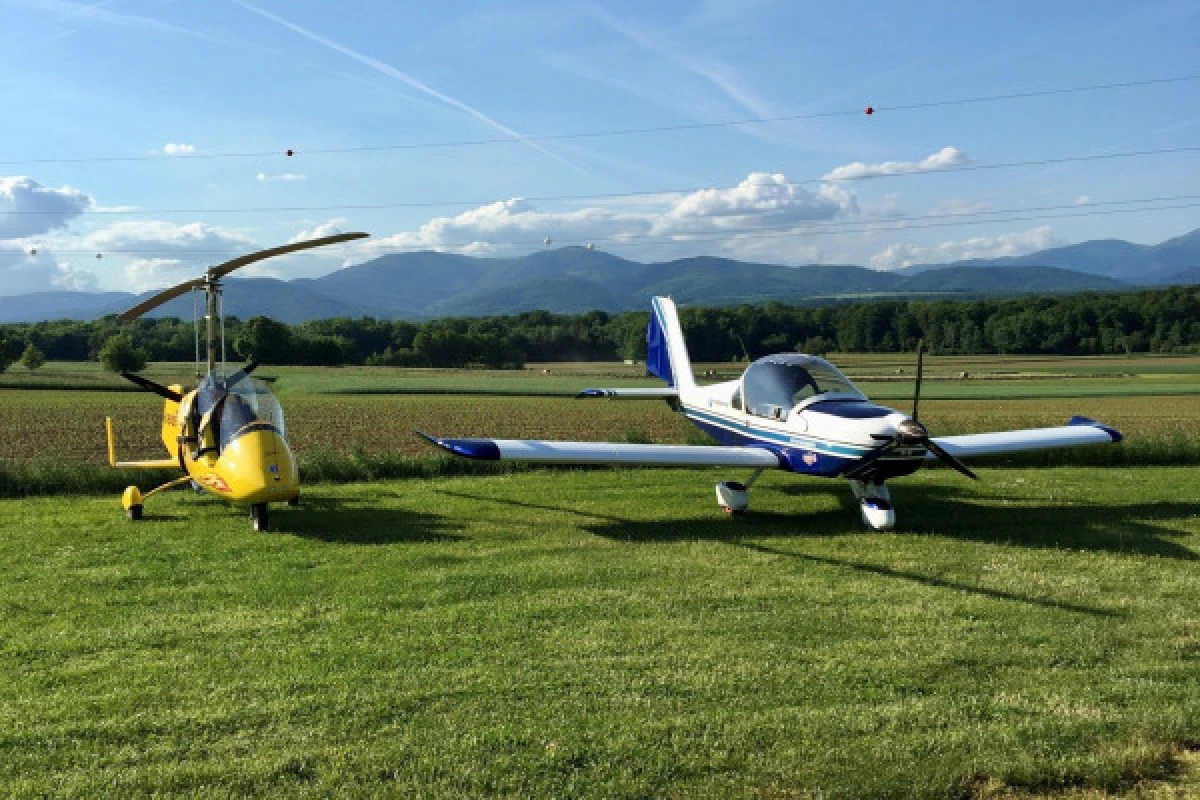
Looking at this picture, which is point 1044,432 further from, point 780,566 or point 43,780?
point 43,780

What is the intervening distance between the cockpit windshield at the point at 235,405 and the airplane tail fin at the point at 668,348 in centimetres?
688

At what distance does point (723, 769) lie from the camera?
378 centimetres

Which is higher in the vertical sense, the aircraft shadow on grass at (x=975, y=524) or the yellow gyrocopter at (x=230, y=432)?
the yellow gyrocopter at (x=230, y=432)

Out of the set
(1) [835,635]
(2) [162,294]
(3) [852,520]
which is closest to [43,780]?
(1) [835,635]

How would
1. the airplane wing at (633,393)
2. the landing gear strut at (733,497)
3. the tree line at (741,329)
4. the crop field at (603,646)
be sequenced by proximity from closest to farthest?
the crop field at (603,646)
the landing gear strut at (733,497)
the airplane wing at (633,393)
the tree line at (741,329)

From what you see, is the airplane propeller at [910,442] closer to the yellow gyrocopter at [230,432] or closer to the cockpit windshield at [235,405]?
the yellow gyrocopter at [230,432]

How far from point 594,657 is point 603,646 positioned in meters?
0.21

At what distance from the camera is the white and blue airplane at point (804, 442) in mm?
9039

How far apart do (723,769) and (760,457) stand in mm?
6647

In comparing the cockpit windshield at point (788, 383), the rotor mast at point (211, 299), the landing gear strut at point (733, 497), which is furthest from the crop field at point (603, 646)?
the rotor mast at point (211, 299)

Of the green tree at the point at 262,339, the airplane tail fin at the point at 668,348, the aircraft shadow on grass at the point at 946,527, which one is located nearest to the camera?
the aircraft shadow on grass at the point at 946,527

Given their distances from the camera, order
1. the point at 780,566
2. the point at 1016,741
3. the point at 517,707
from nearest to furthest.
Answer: the point at 1016,741
the point at 517,707
the point at 780,566

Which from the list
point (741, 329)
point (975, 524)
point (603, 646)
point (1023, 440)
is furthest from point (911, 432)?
point (741, 329)

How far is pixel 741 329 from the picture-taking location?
49.8m
